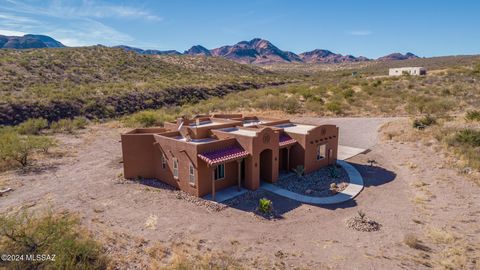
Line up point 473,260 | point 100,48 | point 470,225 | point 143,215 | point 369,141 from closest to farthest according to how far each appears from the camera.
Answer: point 473,260 < point 470,225 < point 143,215 < point 369,141 < point 100,48

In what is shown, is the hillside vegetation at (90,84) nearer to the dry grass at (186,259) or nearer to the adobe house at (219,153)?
the adobe house at (219,153)

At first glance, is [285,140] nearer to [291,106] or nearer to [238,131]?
[238,131]

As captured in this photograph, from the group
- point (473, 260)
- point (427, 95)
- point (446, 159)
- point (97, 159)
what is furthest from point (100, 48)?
point (473, 260)

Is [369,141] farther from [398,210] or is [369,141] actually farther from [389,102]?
[389,102]

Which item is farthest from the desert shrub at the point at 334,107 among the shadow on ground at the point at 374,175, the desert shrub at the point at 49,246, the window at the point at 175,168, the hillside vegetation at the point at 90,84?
the desert shrub at the point at 49,246

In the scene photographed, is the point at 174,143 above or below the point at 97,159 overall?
above

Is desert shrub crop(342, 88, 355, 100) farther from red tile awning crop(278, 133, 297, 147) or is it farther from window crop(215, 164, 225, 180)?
window crop(215, 164, 225, 180)
